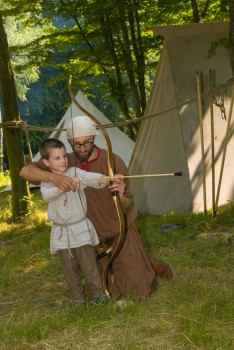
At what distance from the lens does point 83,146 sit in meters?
3.86

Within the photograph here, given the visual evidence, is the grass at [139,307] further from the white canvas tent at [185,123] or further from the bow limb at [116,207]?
the white canvas tent at [185,123]

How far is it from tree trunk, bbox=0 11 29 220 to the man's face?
11.8 feet

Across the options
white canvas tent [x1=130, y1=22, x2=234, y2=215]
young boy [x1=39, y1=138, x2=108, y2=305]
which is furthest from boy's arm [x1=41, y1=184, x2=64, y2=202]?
white canvas tent [x1=130, y1=22, x2=234, y2=215]

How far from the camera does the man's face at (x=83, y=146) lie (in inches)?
150

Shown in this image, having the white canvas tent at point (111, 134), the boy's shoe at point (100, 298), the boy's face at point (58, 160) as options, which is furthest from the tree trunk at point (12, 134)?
the boy's shoe at point (100, 298)

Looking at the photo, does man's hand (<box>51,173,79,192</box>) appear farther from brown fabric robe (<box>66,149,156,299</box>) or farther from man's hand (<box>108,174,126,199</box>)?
brown fabric robe (<box>66,149,156,299</box>)

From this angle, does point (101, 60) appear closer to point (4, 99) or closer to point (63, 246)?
point (4, 99)

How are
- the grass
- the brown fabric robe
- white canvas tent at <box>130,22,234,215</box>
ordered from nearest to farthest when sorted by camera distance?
1. the grass
2. the brown fabric robe
3. white canvas tent at <box>130,22,234,215</box>

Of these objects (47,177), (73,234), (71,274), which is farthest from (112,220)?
(47,177)

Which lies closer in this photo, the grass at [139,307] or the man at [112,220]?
the grass at [139,307]

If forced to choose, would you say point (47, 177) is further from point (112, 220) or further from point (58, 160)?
point (112, 220)

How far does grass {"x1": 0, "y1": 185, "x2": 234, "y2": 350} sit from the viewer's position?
3.28 m

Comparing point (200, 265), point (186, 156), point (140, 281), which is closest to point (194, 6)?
point (186, 156)

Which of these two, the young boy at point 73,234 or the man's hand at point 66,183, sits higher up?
the man's hand at point 66,183
